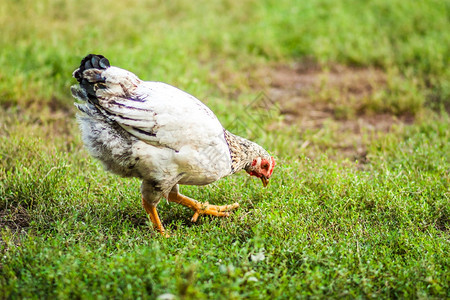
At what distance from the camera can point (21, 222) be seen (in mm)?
3945

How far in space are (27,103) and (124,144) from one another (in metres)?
3.18

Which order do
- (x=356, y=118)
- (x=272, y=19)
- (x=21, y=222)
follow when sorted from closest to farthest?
(x=21, y=222)
(x=356, y=118)
(x=272, y=19)

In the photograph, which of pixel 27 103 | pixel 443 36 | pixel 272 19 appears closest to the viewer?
pixel 27 103

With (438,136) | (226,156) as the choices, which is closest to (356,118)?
(438,136)

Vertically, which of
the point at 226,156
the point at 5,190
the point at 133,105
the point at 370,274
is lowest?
→ the point at 370,274

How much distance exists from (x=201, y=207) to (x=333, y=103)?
3.63m

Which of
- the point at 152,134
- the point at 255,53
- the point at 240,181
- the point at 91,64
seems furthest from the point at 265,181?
the point at 255,53

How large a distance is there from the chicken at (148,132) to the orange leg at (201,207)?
0.34m

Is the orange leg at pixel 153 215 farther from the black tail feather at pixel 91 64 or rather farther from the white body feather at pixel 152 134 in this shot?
the black tail feather at pixel 91 64

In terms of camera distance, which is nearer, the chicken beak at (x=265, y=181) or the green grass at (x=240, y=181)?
the green grass at (x=240, y=181)

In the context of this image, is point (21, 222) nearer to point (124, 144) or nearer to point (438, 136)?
point (124, 144)

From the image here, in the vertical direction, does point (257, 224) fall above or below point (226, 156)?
below

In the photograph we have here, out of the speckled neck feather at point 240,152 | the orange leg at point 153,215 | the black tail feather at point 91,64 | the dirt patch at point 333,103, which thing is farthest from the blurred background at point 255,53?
the orange leg at point 153,215

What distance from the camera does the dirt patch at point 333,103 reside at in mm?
5922
